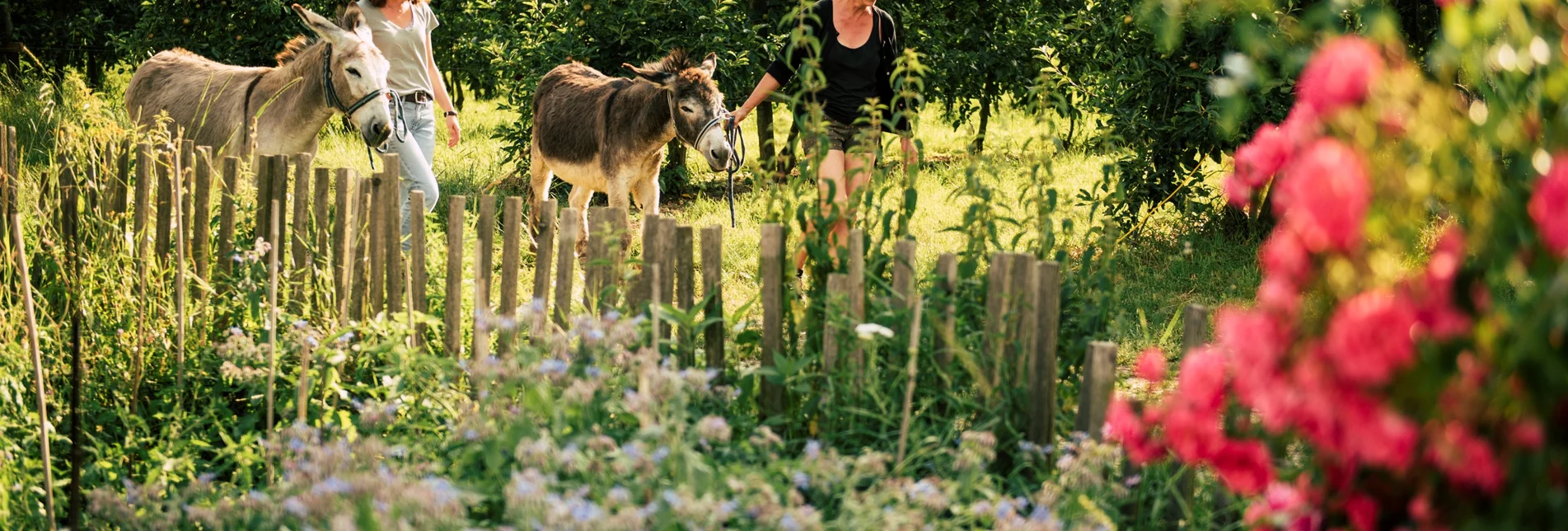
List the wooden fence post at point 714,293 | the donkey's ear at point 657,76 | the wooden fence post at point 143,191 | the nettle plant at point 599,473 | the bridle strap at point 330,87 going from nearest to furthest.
Result: the nettle plant at point 599,473
the wooden fence post at point 714,293
the wooden fence post at point 143,191
the bridle strap at point 330,87
the donkey's ear at point 657,76

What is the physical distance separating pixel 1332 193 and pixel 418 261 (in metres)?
3.32

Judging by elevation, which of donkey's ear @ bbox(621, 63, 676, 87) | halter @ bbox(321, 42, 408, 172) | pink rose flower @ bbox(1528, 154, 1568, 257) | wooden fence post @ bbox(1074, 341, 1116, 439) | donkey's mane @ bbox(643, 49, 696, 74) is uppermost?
donkey's mane @ bbox(643, 49, 696, 74)

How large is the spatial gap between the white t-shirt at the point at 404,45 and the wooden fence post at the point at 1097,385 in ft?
14.0

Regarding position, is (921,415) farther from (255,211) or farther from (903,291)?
(255,211)

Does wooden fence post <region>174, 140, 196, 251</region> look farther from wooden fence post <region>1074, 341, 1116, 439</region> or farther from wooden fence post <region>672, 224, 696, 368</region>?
wooden fence post <region>1074, 341, 1116, 439</region>

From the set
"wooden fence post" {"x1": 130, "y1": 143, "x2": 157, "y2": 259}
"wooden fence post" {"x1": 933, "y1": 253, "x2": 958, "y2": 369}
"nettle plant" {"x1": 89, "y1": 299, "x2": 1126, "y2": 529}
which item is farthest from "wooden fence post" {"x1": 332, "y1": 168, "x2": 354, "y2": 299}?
"wooden fence post" {"x1": 933, "y1": 253, "x2": 958, "y2": 369}

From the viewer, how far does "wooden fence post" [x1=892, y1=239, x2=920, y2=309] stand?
10.9ft

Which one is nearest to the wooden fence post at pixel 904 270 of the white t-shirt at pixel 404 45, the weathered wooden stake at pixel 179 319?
the weathered wooden stake at pixel 179 319

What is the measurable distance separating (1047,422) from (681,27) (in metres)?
7.32

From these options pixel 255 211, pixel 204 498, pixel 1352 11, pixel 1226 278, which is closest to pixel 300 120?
pixel 255 211

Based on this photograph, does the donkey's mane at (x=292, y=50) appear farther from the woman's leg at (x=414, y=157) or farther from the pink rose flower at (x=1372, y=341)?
the pink rose flower at (x=1372, y=341)

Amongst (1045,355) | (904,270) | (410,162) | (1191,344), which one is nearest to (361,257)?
(410,162)

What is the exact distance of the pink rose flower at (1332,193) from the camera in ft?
4.42

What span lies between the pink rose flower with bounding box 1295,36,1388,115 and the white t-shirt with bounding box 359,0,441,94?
5331 millimetres
